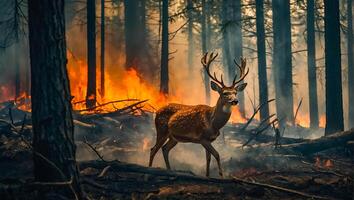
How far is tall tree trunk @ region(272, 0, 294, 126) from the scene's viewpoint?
21734mm

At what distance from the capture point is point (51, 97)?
20.2ft

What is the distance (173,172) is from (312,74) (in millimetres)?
17791

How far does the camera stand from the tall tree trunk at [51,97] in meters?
6.12

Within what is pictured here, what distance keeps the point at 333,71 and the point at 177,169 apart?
21.2 feet

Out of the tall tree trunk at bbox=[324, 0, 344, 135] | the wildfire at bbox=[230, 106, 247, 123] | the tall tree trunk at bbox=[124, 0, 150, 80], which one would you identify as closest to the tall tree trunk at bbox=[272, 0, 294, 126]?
the wildfire at bbox=[230, 106, 247, 123]

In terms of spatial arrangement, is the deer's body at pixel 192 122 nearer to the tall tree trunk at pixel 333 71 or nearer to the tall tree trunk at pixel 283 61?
the tall tree trunk at pixel 333 71

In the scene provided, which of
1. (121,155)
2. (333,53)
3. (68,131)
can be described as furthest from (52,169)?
(333,53)

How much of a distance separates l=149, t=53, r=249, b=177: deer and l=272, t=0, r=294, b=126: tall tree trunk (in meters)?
12.9

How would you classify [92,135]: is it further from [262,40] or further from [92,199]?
[262,40]

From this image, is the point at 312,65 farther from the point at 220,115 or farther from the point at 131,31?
the point at 220,115

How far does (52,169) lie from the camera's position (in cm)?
625

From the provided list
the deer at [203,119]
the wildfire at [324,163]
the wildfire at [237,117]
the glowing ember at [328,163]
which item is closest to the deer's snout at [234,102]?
the deer at [203,119]

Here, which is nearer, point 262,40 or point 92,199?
point 92,199

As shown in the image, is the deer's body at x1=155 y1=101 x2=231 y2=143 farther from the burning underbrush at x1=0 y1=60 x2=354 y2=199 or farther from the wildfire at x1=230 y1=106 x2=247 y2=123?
the wildfire at x1=230 y1=106 x2=247 y2=123
